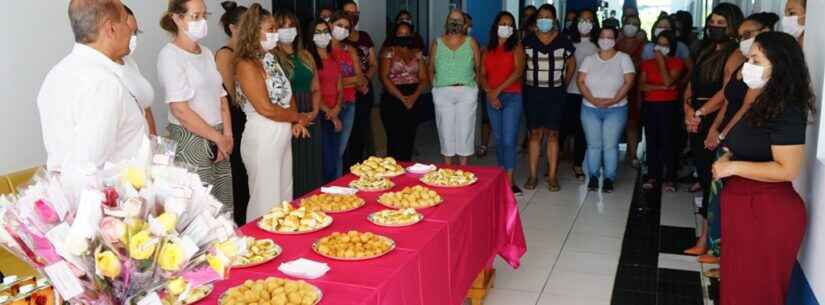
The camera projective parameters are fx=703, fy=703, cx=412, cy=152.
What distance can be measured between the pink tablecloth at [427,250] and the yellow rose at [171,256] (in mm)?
694

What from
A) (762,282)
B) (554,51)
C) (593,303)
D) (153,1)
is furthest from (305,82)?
(762,282)

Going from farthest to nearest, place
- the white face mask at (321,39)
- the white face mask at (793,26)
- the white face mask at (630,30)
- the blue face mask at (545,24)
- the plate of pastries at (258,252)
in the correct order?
the white face mask at (630,30) → the blue face mask at (545,24) → the white face mask at (321,39) → the white face mask at (793,26) → the plate of pastries at (258,252)

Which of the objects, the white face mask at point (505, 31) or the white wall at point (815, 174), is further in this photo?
→ the white face mask at point (505, 31)

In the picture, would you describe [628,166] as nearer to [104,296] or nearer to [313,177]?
[313,177]

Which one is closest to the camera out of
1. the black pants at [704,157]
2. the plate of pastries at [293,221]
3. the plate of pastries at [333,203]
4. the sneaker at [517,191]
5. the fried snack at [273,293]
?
the fried snack at [273,293]

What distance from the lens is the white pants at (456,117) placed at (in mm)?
6008

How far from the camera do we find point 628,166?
732 centimetres

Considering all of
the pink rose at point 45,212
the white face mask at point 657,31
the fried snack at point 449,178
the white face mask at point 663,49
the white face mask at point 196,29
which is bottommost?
the fried snack at point 449,178

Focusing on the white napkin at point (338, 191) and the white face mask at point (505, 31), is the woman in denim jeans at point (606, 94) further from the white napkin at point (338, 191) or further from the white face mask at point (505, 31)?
A: the white napkin at point (338, 191)

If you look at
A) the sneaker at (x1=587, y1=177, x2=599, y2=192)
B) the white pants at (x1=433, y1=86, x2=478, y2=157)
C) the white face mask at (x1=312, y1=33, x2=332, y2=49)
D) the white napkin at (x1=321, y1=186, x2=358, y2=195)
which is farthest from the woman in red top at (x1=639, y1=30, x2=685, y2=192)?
the white napkin at (x1=321, y1=186, x2=358, y2=195)

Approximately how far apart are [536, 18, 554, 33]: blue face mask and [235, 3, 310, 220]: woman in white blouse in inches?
101

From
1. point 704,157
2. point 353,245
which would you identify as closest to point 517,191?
point 704,157

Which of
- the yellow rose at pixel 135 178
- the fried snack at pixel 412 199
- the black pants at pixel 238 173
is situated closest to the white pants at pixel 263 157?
the black pants at pixel 238 173

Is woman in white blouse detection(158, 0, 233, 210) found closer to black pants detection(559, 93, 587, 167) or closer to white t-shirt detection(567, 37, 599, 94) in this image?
white t-shirt detection(567, 37, 599, 94)
